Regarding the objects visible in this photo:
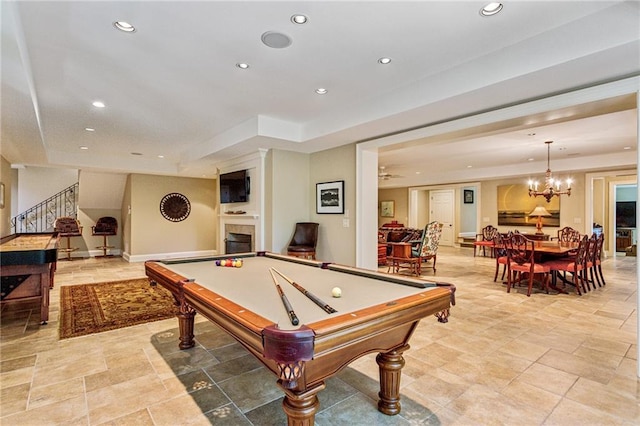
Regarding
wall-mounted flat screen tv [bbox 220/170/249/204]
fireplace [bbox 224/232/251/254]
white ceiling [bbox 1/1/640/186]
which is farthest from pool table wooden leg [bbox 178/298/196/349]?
wall-mounted flat screen tv [bbox 220/170/249/204]

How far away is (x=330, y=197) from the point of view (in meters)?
5.50

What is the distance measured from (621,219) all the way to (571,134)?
22.5 feet

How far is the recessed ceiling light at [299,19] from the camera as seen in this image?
7.34ft

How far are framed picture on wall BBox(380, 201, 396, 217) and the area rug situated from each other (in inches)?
358

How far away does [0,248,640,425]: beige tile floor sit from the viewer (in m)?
1.96

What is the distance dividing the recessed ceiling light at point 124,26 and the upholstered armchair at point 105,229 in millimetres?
8138

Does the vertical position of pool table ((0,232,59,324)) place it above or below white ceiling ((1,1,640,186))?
below

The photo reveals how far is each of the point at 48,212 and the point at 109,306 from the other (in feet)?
25.3

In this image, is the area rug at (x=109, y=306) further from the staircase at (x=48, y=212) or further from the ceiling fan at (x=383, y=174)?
the ceiling fan at (x=383, y=174)

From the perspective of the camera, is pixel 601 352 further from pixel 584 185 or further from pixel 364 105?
pixel 584 185

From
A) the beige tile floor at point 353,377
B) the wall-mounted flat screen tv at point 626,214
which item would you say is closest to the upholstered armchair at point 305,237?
the beige tile floor at point 353,377

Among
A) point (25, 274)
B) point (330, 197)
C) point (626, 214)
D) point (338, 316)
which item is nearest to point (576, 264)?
point (330, 197)

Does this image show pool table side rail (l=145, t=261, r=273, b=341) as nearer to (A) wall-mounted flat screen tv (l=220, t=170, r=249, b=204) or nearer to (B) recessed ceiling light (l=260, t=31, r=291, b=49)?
(B) recessed ceiling light (l=260, t=31, r=291, b=49)

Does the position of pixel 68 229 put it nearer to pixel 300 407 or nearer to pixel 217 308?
pixel 217 308
